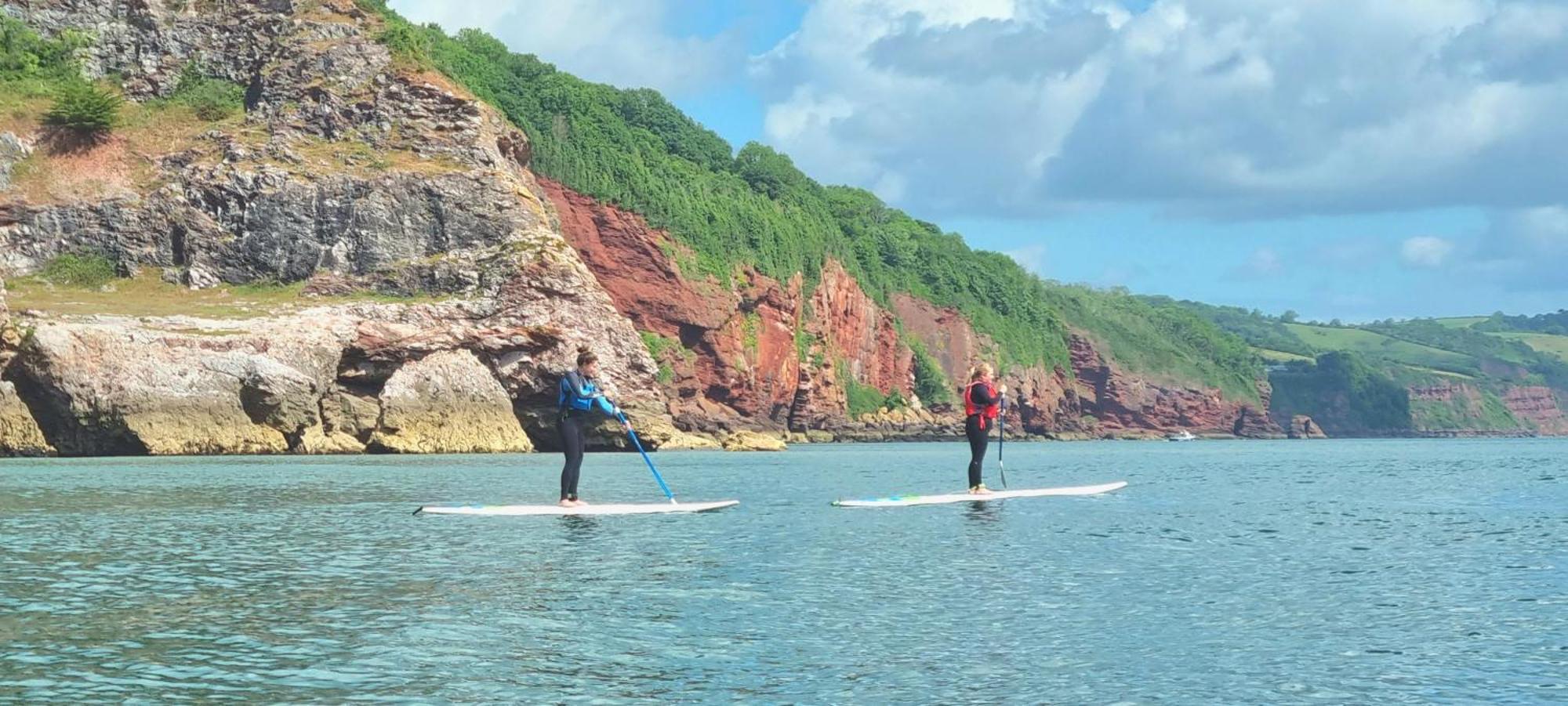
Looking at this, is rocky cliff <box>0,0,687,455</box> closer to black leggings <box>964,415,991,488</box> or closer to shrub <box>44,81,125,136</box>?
shrub <box>44,81,125,136</box>

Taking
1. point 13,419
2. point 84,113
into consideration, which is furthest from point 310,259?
point 13,419

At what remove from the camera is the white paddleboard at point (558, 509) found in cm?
2636

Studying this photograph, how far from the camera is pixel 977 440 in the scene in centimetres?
3153

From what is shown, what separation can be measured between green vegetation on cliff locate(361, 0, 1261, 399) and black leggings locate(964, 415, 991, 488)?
216ft

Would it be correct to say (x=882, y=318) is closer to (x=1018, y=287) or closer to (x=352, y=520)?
(x=1018, y=287)

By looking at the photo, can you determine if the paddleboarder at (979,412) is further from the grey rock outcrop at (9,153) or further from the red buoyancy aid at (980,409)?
the grey rock outcrop at (9,153)

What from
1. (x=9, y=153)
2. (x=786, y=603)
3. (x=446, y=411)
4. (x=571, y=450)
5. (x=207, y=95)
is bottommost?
(x=786, y=603)

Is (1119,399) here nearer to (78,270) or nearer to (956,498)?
(78,270)

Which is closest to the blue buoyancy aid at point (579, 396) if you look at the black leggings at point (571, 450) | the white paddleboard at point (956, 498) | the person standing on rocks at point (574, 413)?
the person standing on rocks at point (574, 413)

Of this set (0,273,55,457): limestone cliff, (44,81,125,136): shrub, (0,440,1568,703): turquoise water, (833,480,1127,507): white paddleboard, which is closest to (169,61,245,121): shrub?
(44,81,125,136): shrub

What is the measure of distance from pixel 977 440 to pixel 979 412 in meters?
0.59

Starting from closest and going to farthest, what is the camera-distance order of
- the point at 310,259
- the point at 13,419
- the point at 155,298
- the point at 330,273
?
the point at 13,419, the point at 155,298, the point at 330,273, the point at 310,259

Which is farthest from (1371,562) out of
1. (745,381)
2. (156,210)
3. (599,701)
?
(745,381)

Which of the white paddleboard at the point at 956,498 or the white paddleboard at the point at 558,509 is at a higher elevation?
the white paddleboard at the point at 956,498
